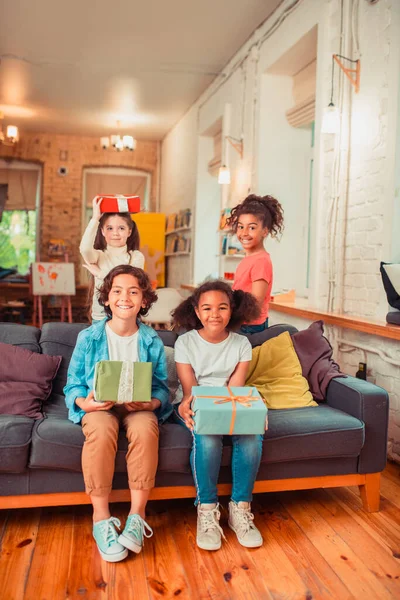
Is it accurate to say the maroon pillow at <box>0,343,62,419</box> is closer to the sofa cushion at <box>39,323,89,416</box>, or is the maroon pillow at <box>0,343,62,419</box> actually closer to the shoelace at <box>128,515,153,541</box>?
the sofa cushion at <box>39,323,89,416</box>

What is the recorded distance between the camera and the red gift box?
3.06 metres

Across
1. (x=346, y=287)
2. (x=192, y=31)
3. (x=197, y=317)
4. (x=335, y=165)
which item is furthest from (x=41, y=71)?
(x=197, y=317)

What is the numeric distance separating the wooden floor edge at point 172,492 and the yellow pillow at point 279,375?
14.6 inches

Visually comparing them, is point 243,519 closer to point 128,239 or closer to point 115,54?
point 128,239

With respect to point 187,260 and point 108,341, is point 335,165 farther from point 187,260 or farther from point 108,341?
point 187,260

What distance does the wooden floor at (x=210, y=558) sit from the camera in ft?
6.28

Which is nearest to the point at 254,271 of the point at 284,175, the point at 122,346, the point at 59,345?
the point at 122,346

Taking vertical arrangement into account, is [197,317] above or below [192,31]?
below

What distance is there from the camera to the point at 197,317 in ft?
8.68

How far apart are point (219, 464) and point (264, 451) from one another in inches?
8.6

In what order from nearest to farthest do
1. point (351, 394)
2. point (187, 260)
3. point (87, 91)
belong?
point (351, 394), point (87, 91), point (187, 260)

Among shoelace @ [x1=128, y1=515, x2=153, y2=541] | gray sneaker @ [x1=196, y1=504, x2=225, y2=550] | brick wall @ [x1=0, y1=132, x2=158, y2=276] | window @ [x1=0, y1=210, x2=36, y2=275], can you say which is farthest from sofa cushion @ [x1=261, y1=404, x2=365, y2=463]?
window @ [x1=0, y1=210, x2=36, y2=275]

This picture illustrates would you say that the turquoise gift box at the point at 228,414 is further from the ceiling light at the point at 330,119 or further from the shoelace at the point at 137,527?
the ceiling light at the point at 330,119

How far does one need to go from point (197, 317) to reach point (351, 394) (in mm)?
803
